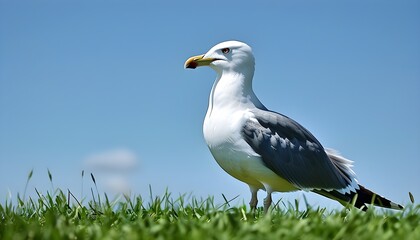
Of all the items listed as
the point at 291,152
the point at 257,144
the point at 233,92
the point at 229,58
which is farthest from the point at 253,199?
the point at 229,58

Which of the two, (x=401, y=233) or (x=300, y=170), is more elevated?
(x=300, y=170)

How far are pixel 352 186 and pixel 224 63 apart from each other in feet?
6.47

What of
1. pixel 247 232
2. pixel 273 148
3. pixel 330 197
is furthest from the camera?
pixel 330 197

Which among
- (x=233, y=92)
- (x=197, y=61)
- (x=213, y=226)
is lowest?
(x=213, y=226)

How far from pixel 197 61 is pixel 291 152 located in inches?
57.8

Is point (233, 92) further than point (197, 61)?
No

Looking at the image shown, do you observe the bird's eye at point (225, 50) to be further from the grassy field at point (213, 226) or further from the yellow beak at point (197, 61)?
the grassy field at point (213, 226)

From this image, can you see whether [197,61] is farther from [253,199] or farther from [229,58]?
[253,199]

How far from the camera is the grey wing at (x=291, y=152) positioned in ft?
20.7

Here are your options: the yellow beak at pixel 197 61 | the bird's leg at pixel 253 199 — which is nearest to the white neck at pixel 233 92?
the yellow beak at pixel 197 61

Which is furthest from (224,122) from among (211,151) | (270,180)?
(270,180)

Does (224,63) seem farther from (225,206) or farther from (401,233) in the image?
(401,233)

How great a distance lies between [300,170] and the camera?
658cm

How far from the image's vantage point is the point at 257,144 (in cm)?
628
